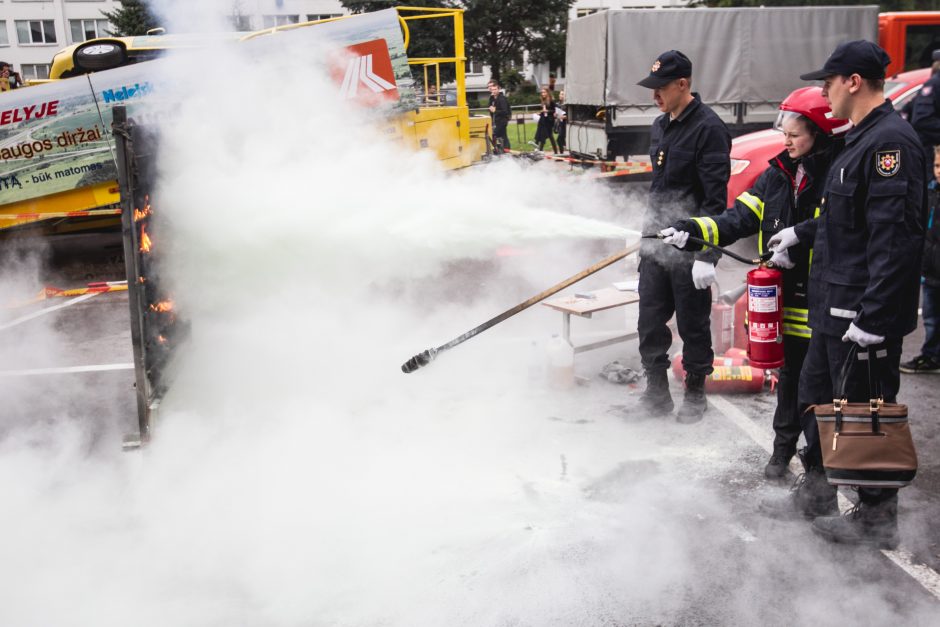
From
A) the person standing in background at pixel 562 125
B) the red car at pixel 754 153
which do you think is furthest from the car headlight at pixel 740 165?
the person standing in background at pixel 562 125

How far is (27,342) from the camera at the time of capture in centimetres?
711

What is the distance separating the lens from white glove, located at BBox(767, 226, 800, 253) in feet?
11.9

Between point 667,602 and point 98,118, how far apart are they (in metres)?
8.51

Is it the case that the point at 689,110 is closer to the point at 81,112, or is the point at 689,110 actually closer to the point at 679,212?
the point at 679,212

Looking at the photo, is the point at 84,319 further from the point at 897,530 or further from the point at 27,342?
the point at 897,530

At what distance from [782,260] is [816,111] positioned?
68 centimetres

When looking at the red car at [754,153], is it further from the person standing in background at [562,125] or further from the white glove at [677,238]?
the person standing in background at [562,125]

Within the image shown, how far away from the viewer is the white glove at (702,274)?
435cm

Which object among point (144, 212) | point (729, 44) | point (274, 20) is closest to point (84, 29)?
point (274, 20)

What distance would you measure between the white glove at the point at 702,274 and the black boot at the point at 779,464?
3.15 ft

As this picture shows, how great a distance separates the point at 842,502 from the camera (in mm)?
3885

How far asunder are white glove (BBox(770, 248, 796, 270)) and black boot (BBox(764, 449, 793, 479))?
970mm

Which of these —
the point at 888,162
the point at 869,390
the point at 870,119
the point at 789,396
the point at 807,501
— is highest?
the point at 870,119

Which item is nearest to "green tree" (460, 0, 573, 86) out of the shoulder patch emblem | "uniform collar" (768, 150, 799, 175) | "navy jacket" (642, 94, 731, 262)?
"navy jacket" (642, 94, 731, 262)
